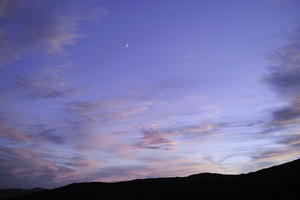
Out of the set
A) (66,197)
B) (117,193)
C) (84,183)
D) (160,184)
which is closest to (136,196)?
(117,193)

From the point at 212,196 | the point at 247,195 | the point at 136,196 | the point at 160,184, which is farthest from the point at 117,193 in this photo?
the point at 247,195

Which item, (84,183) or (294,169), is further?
(84,183)

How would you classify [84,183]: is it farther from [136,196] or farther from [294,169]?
[294,169]

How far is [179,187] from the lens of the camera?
2259 inches

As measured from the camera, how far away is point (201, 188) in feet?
177

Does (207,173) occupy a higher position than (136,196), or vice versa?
(207,173)

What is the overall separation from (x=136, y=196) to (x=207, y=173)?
89.2 ft

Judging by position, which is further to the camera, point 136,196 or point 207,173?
point 207,173

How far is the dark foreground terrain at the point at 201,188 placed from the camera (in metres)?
37.8

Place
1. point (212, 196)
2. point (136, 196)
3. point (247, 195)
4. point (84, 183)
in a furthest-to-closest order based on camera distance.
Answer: point (84, 183) < point (136, 196) < point (212, 196) < point (247, 195)

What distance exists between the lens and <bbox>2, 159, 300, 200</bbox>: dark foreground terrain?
37781mm

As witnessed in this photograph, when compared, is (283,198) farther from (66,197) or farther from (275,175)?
(66,197)

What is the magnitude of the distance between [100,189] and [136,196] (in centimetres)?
1187

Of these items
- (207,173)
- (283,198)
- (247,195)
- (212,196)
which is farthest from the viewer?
(207,173)
